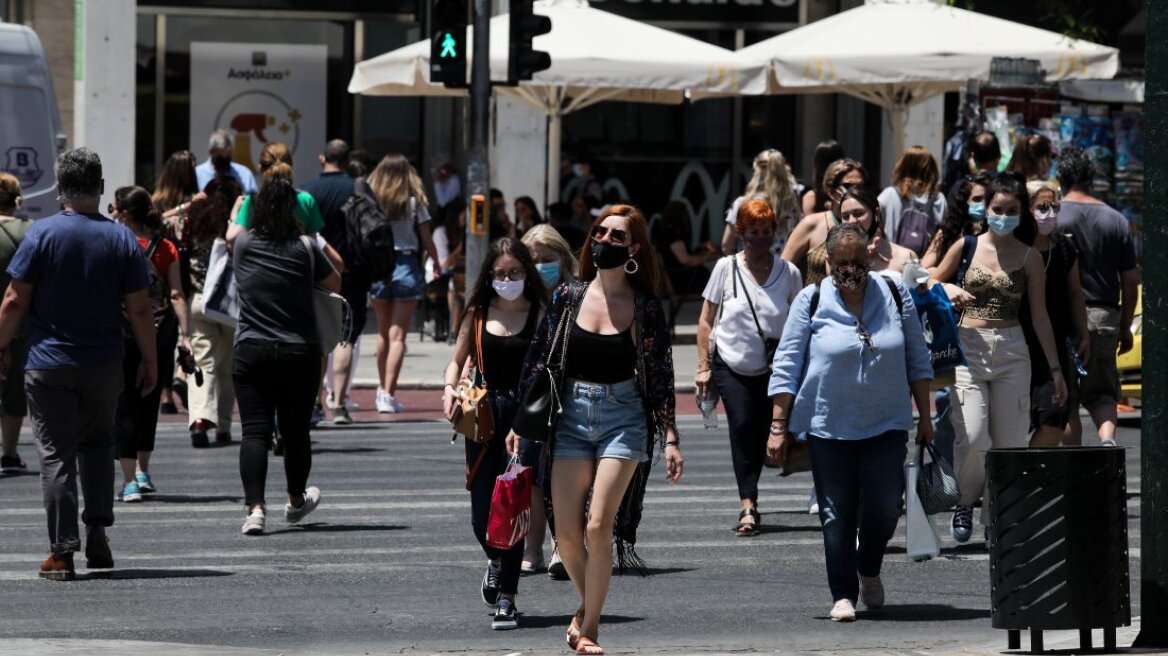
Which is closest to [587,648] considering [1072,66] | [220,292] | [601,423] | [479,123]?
[601,423]

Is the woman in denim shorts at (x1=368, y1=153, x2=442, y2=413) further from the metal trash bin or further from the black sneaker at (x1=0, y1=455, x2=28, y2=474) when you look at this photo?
the metal trash bin

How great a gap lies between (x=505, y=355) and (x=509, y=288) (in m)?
0.29

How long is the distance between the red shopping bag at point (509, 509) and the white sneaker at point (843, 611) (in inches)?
53.9

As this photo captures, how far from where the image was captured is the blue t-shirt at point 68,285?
30.8 ft

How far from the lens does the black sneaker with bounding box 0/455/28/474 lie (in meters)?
13.0

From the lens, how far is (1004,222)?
1005cm

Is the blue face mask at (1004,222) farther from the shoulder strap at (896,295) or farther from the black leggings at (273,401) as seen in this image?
the black leggings at (273,401)

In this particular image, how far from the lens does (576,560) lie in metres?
7.86

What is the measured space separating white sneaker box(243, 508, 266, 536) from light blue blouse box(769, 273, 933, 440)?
3.18 metres

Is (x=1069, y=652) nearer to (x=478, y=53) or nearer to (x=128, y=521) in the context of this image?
(x=128, y=521)

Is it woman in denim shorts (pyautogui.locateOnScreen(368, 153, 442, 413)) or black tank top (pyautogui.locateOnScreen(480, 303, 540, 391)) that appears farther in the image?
woman in denim shorts (pyautogui.locateOnScreen(368, 153, 442, 413))

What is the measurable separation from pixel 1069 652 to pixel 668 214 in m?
17.0

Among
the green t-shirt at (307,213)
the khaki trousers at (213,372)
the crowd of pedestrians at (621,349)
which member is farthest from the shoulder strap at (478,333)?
the khaki trousers at (213,372)

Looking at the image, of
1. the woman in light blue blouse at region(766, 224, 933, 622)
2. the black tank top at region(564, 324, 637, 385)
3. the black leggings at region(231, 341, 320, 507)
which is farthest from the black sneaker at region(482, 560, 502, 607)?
the black leggings at region(231, 341, 320, 507)
